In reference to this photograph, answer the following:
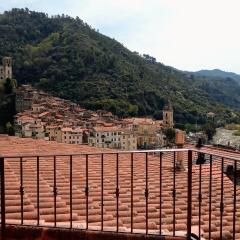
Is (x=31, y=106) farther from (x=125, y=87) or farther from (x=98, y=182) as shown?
(x=98, y=182)

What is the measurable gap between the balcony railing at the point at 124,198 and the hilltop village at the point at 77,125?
173 feet

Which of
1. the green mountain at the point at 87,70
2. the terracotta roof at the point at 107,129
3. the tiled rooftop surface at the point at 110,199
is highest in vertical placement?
the green mountain at the point at 87,70

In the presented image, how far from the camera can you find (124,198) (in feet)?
16.8

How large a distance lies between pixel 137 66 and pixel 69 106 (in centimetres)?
3166

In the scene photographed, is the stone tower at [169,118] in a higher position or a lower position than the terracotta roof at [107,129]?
higher

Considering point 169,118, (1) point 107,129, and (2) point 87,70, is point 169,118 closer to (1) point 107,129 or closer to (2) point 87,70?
(1) point 107,129

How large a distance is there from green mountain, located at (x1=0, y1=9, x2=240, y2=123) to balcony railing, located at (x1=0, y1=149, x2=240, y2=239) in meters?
75.0

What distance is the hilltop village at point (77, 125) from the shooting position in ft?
211

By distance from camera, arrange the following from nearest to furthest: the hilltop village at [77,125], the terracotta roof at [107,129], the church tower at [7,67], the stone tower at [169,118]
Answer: the stone tower at [169,118] < the hilltop village at [77,125] < the terracotta roof at [107,129] < the church tower at [7,67]

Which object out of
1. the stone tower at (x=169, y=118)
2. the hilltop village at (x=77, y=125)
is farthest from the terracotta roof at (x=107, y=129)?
the stone tower at (x=169, y=118)

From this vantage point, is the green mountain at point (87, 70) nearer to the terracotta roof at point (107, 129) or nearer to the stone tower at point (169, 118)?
the terracotta roof at point (107, 129)

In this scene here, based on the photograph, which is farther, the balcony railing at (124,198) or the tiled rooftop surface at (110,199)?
the tiled rooftop surface at (110,199)

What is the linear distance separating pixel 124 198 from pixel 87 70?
87.2 meters

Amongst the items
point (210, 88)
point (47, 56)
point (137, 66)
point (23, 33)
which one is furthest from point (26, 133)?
point (210, 88)
